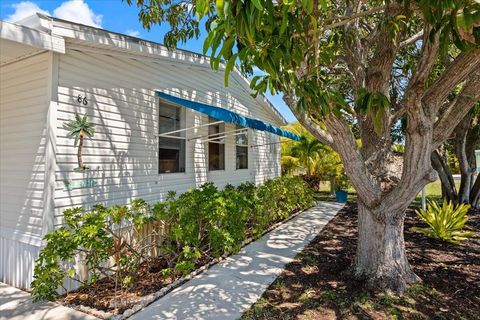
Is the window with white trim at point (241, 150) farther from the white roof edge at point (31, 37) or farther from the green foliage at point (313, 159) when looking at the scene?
the green foliage at point (313, 159)

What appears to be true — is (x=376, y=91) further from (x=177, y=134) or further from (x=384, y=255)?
(x=177, y=134)

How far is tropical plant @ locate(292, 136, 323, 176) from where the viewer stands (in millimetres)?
15992

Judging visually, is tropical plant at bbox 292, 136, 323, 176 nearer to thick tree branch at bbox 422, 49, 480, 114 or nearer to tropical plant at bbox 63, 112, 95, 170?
thick tree branch at bbox 422, 49, 480, 114

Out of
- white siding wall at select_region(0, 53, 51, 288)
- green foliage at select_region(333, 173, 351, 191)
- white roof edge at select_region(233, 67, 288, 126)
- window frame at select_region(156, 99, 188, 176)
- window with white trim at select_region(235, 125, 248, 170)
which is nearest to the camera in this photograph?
white siding wall at select_region(0, 53, 51, 288)

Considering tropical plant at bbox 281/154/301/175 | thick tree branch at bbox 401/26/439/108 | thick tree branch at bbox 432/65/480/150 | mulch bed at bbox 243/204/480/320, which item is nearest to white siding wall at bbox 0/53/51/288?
mulch bed at bbox 243/204/480/320

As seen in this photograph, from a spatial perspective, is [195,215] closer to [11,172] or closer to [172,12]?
[11,172]

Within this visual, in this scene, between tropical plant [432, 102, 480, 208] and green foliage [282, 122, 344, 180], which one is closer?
tropical plant [432, 102, 480, 208]

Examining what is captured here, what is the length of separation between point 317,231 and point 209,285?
168 inches

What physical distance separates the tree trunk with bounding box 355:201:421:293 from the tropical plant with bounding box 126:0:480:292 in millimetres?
14

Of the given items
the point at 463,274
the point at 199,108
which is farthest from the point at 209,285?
the point at 463,274

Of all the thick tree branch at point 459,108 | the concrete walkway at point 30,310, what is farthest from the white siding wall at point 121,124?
the thick tree branch at point 459,108

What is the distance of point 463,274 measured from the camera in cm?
479

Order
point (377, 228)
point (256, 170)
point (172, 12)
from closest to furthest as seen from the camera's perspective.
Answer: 1. point (377, 228)
2. point (172, 12)
3. point (256, 170)

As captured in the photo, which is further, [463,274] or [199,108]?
[199,108]
